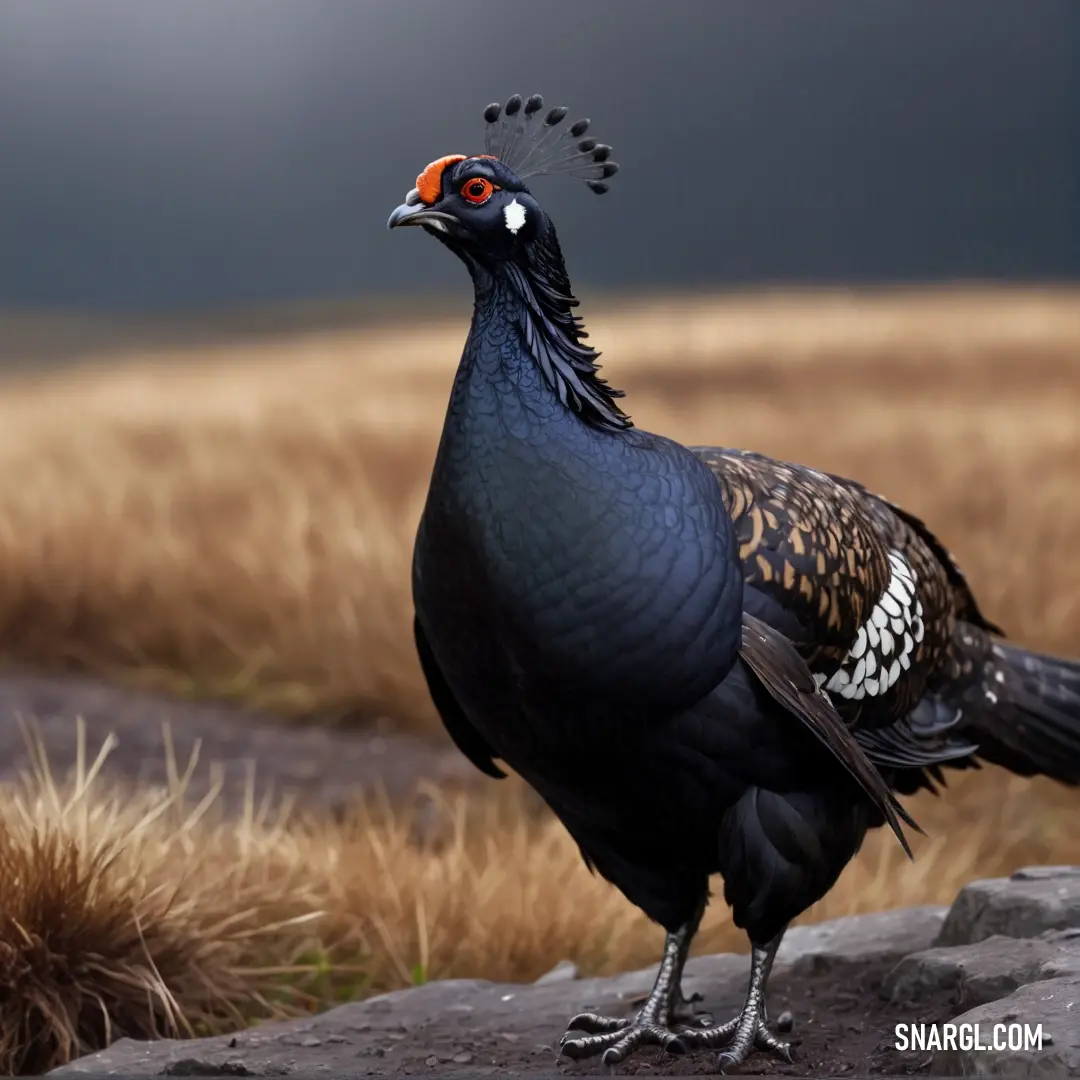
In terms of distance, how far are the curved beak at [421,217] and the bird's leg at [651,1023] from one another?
1207 millimetres

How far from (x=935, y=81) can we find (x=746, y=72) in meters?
0.53

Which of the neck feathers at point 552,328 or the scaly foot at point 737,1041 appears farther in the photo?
the scaly foot at point 737,1041

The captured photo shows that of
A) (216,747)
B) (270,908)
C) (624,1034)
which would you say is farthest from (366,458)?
(624,1034)

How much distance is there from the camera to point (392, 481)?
470 cm

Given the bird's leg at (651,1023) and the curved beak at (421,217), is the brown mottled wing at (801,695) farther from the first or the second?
the curved beak at (421,217)

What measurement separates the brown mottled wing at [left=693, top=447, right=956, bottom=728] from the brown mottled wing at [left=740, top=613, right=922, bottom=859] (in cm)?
7

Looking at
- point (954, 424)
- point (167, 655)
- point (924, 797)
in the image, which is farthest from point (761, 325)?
point (167, 655)

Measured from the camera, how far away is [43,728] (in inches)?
171

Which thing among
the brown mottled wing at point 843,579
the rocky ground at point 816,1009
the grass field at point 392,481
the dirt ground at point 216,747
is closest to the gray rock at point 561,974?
the rocky ground at point 816,1009

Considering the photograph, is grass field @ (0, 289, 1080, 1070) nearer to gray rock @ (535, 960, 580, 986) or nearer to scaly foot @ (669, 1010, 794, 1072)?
gray rock @ (535, 960, 580, 986)

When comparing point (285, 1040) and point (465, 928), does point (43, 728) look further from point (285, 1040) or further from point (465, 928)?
point (285, 1040)

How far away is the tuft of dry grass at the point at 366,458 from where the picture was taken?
4316mm

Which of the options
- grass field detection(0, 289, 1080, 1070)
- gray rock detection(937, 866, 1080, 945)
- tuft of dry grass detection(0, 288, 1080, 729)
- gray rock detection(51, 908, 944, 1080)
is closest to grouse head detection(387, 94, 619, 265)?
gray rock detection(51, 908, 944, 1080)

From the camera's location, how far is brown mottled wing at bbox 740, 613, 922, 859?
6.89 feet
